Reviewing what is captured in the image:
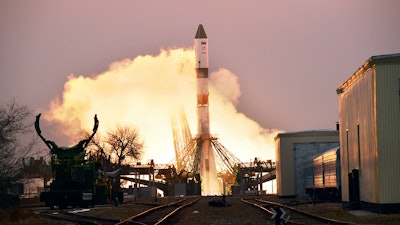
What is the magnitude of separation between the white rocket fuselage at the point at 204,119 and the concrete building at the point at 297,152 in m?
67.9

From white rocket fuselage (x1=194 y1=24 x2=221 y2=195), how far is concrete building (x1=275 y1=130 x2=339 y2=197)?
6792 centimetres

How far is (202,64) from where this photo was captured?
146250 mm

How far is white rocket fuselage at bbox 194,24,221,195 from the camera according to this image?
14625cm

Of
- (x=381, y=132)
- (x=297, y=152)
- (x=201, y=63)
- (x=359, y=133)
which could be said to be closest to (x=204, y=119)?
(x=201, y=63)

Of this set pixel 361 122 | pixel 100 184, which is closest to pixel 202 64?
pixel 100 184

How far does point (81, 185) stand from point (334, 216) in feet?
66.9

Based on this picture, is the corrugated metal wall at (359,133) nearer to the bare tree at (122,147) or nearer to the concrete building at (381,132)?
the concrete building at (381,132)

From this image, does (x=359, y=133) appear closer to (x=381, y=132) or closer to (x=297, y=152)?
(x=381, y=132)

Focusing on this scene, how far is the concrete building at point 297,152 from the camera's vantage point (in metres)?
76.8

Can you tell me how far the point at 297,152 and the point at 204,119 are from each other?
257 feet

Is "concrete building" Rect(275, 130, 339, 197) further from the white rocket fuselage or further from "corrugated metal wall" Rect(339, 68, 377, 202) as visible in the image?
the white rocket fuselage

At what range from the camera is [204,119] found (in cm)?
15562

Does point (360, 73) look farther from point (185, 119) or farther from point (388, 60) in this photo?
point (185, 119)

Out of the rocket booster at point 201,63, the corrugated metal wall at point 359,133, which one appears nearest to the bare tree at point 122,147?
the rocket booster at point 201,63
